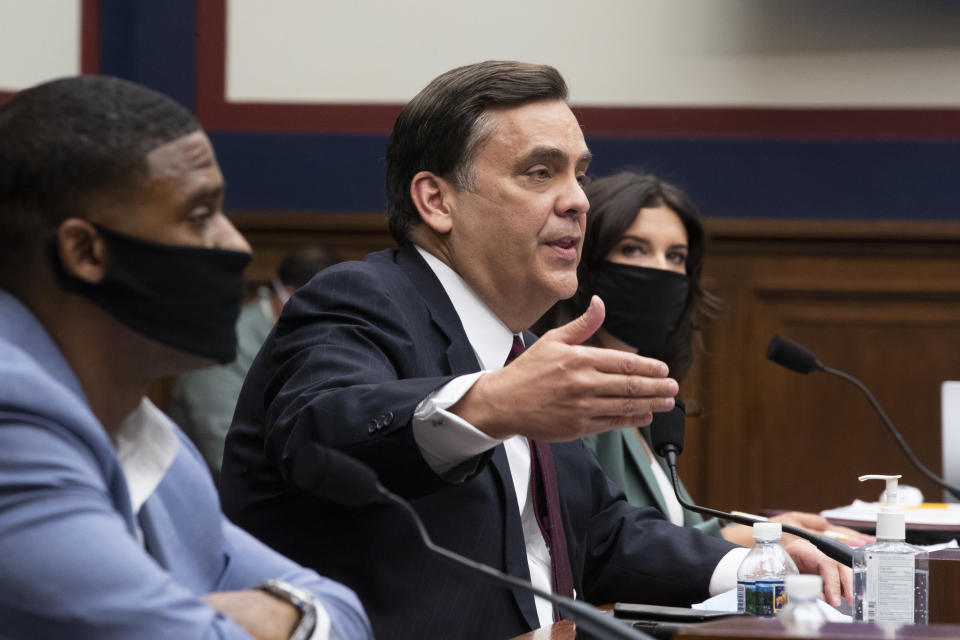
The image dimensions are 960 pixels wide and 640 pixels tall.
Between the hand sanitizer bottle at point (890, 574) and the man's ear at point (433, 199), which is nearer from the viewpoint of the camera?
the hand sanitizer bottle at point (890, 574)

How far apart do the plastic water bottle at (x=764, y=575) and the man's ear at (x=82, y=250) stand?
36.0 inches

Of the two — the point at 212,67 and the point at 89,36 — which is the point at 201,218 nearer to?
the point at 212,67

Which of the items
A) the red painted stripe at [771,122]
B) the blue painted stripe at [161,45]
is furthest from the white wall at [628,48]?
the blue painted stripe at [161,45]

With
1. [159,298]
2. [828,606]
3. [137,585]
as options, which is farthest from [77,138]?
[828,606]

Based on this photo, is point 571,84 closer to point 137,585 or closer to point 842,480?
point 842,480

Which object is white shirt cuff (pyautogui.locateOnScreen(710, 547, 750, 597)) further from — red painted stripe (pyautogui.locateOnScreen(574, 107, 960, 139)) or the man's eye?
red painted stripe (pyautogui.locateOnScreen(574, 107, 960, 139))

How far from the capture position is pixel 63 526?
3.37 feet

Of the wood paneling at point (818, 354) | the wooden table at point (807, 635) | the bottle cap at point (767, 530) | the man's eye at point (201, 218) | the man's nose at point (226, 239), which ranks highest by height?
the man's eye at point (201, 218)

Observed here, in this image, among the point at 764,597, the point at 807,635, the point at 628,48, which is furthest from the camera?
the point at 628,48

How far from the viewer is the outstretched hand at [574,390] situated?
1.37 meters

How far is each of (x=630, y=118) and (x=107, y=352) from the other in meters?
3.76

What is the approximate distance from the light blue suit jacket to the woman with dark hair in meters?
1.81

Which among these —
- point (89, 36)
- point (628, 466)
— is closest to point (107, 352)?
point (628, 466)

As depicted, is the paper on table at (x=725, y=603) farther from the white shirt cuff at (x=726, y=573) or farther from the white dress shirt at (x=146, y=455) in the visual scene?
the white dress shirt at (x=146, y=455)
